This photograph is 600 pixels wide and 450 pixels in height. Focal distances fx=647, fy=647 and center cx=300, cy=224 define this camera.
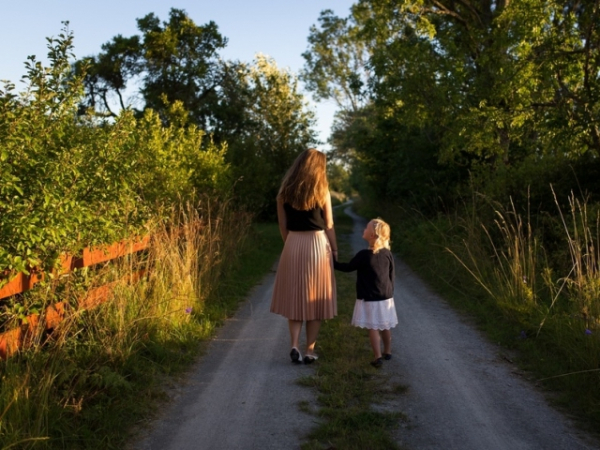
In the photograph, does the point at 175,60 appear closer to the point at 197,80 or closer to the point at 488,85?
the point at 197,80

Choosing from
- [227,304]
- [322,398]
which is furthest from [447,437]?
[227,304]

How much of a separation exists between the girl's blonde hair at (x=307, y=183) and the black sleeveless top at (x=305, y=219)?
75 millimetres

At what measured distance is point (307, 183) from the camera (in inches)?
248

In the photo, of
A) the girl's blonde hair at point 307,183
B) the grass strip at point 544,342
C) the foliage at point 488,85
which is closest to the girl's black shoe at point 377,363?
the grass strip at point 544,342

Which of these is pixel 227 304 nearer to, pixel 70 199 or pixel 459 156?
pixel 70 199

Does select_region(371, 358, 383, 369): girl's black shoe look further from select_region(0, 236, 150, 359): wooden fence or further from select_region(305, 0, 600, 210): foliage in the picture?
select_region(305, 0, 600, 210): foliage

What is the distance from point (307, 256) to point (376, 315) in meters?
0.89

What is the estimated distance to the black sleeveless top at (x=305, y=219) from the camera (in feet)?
21.0

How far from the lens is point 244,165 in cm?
2059

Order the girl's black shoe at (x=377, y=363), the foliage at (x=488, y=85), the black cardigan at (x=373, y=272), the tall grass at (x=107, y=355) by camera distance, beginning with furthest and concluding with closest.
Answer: the foliage at (x=488, y=85) → the black cardigan at (x=373, y=272) → the girl's black shoe at (x=377, y=363) → the tall grass at (x=107, y=355)

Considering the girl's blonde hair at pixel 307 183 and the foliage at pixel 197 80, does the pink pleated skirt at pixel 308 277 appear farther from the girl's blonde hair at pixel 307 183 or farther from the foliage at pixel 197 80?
the foliage at pixel 197 80

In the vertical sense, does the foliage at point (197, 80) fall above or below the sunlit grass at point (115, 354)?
above

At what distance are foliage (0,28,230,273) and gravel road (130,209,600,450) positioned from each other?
63.0 inches

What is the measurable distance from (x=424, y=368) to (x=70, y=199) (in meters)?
3.64
